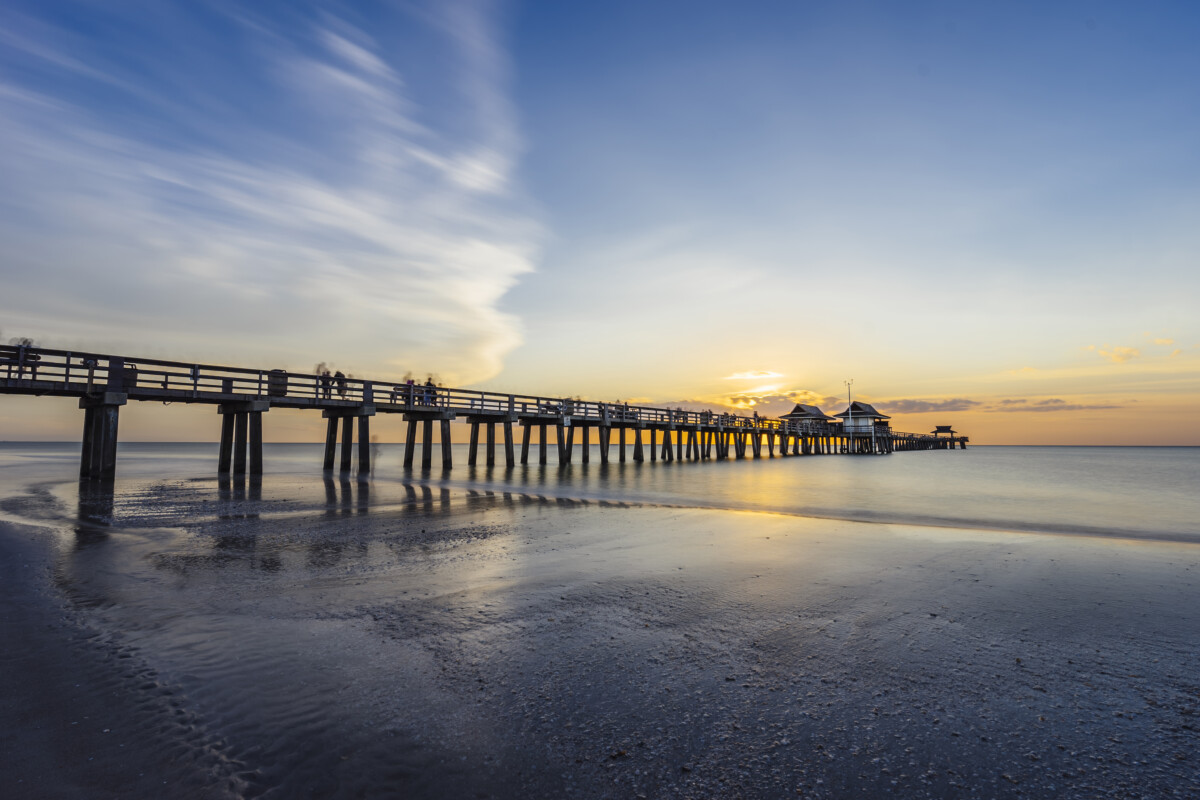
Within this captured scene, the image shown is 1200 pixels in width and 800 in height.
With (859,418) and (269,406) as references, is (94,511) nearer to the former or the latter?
(269,406)

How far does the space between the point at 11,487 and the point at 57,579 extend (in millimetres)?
17627

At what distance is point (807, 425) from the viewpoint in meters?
80.5

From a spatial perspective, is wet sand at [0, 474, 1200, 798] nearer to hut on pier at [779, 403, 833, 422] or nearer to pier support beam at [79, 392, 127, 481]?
pier support beam at [79, 392, 127, 481]

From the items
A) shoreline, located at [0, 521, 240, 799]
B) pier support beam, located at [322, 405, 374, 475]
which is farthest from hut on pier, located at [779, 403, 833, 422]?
shoreline, located at [0, 521, 240, 799]

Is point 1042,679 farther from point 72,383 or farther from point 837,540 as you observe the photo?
point 72,383

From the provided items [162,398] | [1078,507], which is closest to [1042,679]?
[1078,507]

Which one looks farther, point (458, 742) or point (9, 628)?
point (9, 628)

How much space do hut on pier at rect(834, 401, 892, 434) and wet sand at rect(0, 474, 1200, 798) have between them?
87.7m

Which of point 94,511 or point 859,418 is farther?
point 859,418

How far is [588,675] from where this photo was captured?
3.82 meters

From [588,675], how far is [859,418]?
97815 mm

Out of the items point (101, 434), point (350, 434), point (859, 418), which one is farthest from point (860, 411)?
point (101, 434)

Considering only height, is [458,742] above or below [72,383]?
below

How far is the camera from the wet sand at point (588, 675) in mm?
2680
